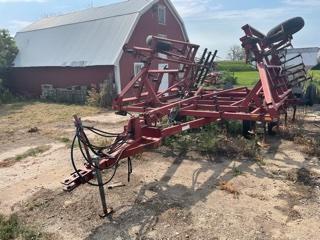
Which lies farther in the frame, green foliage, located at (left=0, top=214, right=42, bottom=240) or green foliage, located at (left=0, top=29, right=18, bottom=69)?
green foliage, located at (left=0, top=29, right=18, bottom=69)

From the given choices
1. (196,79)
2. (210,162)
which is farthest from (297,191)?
(196,79)

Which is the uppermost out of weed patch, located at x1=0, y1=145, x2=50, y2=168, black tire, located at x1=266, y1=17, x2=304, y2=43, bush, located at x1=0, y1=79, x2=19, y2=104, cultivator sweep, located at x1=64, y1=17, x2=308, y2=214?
black tire, located at x1=266, y1=17, x2=304, y2=43

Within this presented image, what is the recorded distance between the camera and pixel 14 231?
455 cm

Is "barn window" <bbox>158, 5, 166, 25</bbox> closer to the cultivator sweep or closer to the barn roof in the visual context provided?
the barn roof

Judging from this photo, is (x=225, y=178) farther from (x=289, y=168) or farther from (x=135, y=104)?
(x=135, y=104)

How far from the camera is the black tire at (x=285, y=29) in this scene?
7863mm

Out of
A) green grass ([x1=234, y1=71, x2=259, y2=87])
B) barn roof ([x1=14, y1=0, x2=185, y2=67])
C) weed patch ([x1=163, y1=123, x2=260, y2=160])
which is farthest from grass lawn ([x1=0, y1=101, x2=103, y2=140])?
green grass ([x1=234, y1=71, x2=259, y2=87])

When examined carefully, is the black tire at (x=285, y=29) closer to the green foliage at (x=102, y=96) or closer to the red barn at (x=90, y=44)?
the green foliage at (x=102, y=96)

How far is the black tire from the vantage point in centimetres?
786

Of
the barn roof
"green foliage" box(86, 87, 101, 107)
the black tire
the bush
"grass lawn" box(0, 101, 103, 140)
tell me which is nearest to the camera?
the black tire

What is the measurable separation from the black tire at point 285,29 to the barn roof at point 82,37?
379 inches

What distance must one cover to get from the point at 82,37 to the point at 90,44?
1.48 metres

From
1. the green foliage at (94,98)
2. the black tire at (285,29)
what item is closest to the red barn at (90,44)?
the green foliage at (94,98)

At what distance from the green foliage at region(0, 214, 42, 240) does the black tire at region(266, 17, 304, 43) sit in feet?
21.7
